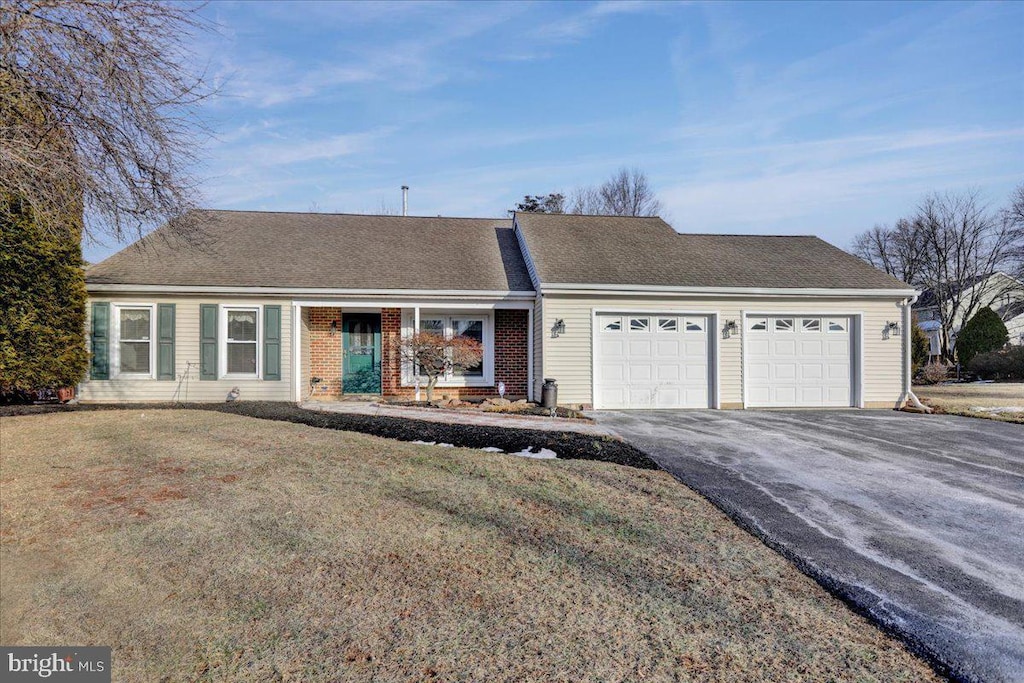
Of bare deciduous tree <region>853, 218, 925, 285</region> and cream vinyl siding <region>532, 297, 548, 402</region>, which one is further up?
bare deciduous tree <region>853, 218, 925, 285</region>

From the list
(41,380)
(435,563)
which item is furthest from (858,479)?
(41,380)

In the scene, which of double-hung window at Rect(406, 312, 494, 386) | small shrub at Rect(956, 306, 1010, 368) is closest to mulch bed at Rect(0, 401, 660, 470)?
double-hung window at Rect(406, 312, 494, 386)

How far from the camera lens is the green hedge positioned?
10625mm

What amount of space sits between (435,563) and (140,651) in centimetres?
173

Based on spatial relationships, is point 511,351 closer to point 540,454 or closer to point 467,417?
point 467,417

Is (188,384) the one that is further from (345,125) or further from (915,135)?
(915,135)

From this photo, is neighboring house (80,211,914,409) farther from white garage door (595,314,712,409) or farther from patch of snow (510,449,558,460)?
patch of snow (510,449,558,460)

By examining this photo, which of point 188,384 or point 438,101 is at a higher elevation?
point 438,101

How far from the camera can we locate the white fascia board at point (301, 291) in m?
12.1

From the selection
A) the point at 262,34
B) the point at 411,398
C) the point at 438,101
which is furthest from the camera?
the point at 438,101

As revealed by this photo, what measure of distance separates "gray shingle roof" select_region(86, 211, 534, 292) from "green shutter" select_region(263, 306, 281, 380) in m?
0.71

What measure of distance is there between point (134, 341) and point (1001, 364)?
3146 cm

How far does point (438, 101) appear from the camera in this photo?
14.6m

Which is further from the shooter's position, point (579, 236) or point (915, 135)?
point (579, 236)
